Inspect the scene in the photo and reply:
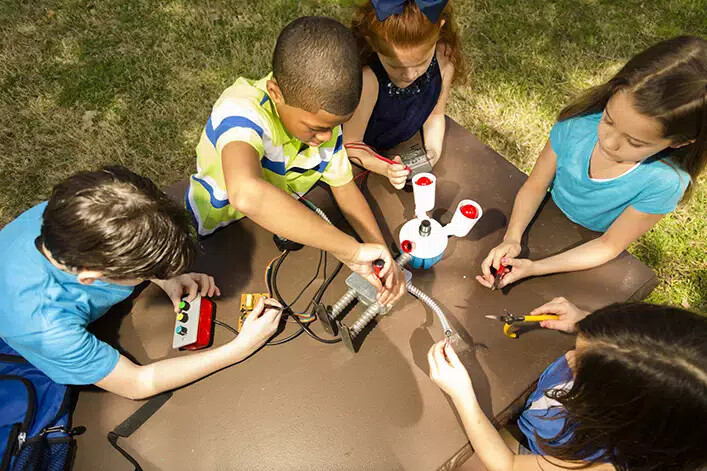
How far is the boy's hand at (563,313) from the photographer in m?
1.30

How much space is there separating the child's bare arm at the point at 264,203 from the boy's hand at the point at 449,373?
399mm

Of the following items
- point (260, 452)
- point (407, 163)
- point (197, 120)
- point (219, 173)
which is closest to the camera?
point (260, 452)

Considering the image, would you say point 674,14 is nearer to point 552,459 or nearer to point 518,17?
point 518,17

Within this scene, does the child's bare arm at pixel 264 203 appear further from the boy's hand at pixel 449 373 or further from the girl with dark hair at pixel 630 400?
the girl with dark hair at pixel 630 400

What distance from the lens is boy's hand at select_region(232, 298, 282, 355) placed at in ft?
4.17

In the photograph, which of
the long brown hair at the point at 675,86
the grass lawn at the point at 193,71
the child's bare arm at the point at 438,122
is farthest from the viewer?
the grass lawn at the point at 193,71

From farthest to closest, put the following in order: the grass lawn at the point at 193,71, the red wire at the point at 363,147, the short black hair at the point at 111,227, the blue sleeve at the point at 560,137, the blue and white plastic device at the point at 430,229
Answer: the grass lawn at the point at 193,71, the red wire at the point at 363,147, the blue sleeve at the point at 560,137, the blue and white plastic device at the point at 430,229, the short black hair at the point at 111,227

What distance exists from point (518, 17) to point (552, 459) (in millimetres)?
2954

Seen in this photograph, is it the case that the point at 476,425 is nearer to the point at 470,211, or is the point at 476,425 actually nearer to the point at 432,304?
the point at 432,304

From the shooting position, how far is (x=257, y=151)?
1.16m

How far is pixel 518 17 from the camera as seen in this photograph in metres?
3.06

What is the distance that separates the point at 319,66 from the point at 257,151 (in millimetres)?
271

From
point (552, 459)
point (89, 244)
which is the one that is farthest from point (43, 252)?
point (552, 459)

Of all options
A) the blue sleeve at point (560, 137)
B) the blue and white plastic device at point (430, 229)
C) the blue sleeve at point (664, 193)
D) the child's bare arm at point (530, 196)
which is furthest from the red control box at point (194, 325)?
the blue sleeve at point (664, 193)
